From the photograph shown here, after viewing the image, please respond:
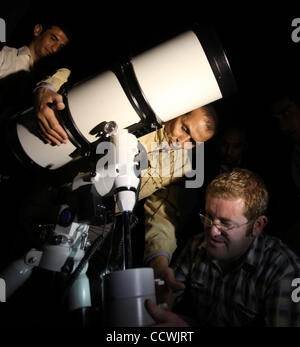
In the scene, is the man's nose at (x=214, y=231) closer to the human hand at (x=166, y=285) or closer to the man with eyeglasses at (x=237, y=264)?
the man with eyeglasses at (x=237, y=264)

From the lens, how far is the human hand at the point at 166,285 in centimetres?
112

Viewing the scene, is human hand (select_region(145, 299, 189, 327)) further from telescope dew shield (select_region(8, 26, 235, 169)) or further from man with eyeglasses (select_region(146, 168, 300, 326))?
telescope dew shield (select_region(8, 26, 235, 169))

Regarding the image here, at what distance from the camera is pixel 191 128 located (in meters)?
1.85

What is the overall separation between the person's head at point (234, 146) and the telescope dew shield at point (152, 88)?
1.10 m

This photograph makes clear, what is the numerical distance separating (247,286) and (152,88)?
109cm

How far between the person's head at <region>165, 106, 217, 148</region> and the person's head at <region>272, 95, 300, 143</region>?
0.56 meters

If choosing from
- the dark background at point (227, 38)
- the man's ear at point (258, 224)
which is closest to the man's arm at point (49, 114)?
the dark background at point (227, 38)

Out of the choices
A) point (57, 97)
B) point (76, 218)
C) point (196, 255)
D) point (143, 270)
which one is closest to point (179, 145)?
point (196, 255)

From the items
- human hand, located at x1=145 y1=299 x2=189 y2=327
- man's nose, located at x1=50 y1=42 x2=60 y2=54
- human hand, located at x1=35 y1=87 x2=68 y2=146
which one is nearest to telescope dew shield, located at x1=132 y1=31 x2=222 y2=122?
human hand, located at x1=35 y1=87 x2=68 y2=146

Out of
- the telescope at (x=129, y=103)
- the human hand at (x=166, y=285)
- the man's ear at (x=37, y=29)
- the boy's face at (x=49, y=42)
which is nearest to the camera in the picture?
the telescope at (x=129, y=103)

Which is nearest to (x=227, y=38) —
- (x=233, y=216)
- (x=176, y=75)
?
(x=176, y=75)

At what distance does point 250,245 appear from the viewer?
152cm

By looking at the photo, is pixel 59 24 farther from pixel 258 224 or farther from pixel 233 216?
pixel 258 224

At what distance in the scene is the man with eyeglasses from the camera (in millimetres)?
1322
